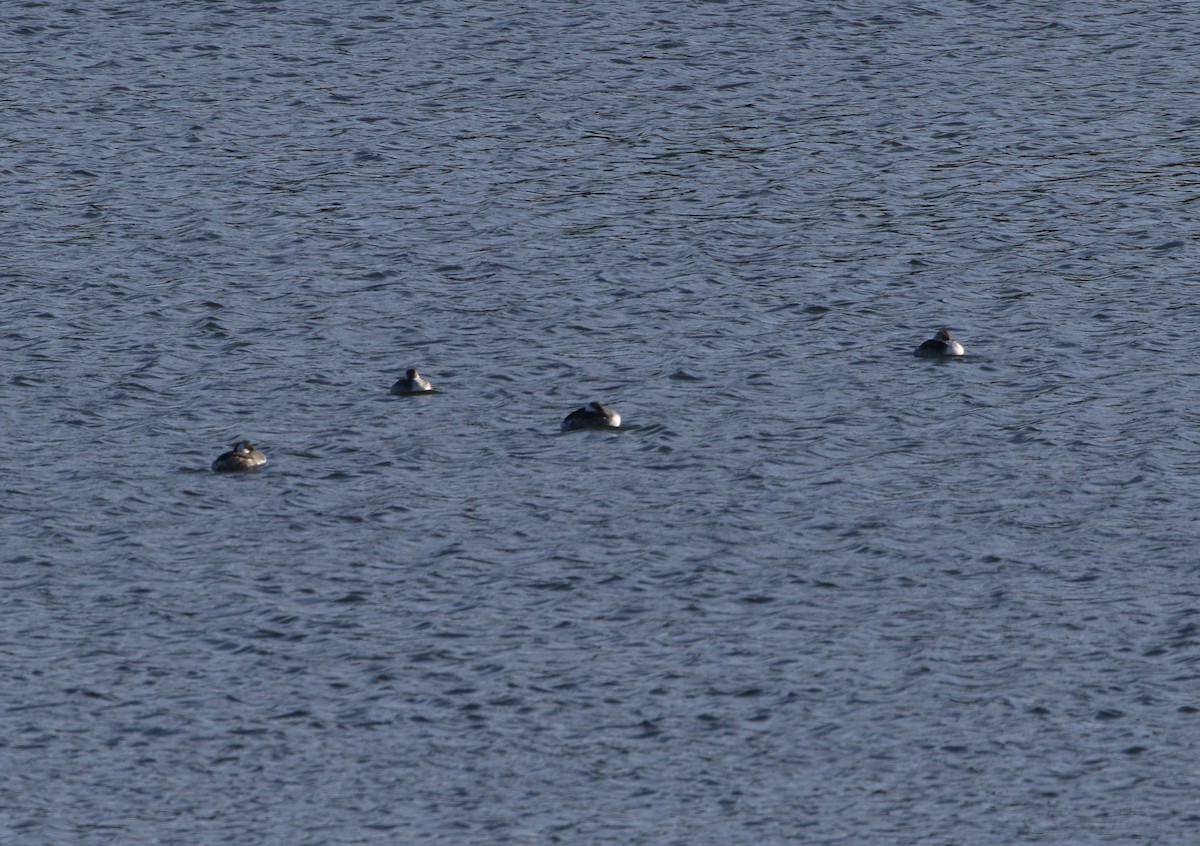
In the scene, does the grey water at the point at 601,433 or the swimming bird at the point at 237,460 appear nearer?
the grey water at the point at 601,433

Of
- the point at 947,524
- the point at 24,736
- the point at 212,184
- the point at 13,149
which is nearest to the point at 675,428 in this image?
the point at 947,524

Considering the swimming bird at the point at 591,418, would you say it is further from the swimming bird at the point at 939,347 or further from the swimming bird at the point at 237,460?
the swimming bird at the point at 939,347

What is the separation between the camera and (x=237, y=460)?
134 feet

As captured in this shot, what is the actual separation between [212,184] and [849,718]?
31.4m

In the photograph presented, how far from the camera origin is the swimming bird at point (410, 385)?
4475cm

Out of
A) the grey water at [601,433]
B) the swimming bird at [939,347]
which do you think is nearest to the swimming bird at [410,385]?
the grey water at [601,433]

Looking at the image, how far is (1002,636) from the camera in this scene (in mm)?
34375

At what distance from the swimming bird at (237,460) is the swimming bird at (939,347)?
14.5 meters

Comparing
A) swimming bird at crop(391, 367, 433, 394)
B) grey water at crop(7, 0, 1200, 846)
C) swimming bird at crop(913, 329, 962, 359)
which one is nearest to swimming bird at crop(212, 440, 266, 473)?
grey water at crop(7, 0, 1200, 846)

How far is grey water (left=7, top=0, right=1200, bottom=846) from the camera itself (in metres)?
30.7

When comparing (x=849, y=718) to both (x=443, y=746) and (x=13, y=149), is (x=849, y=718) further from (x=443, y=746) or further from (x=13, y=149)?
(x=13, y=149)

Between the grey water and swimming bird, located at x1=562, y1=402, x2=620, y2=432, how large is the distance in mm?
238

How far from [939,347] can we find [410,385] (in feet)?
36.8

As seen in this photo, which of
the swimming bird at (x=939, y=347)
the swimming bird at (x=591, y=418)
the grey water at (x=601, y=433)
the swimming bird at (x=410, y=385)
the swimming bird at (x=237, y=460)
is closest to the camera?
the grey water at (x=601, y=433)
